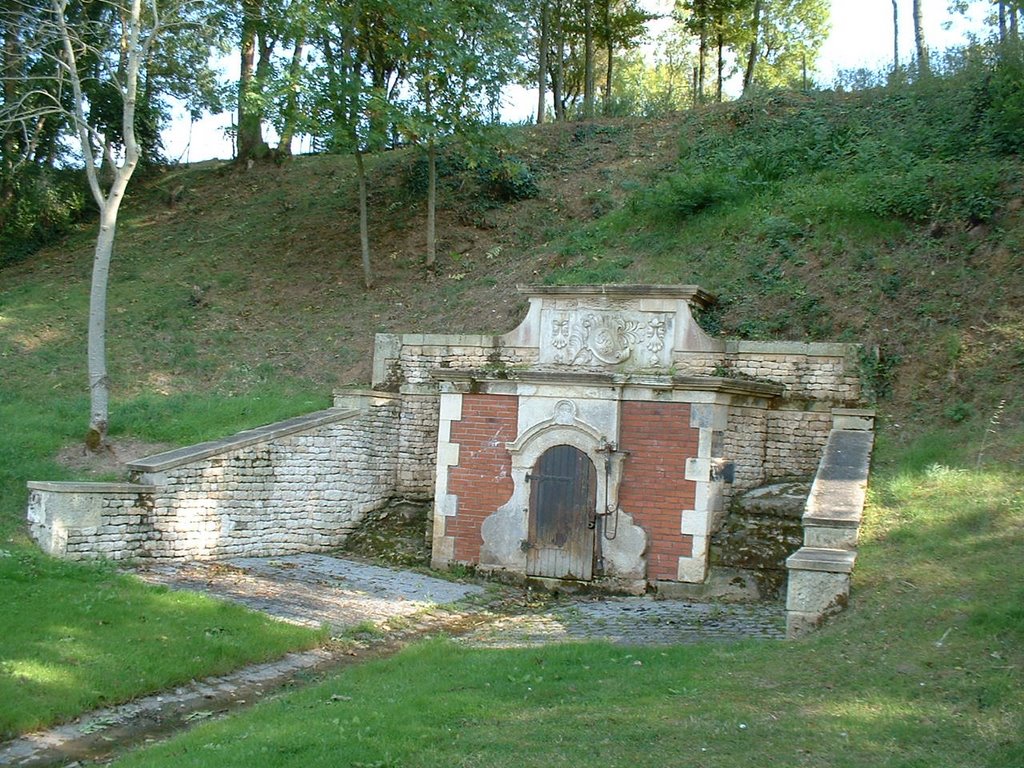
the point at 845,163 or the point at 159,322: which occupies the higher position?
the point at 845,163

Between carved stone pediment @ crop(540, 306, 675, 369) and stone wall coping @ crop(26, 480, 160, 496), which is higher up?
carved stone pediment @ crop(540, 306, 675, 369)

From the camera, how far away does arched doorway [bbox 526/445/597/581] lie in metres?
12.9

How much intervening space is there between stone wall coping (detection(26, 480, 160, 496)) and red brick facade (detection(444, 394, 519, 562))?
13.6 feet

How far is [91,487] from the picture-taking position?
37.8 feet

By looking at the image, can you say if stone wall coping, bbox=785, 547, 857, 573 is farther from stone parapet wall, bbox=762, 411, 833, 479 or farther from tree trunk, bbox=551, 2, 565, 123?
tree trunk, bbox=551, 2, 565, 123

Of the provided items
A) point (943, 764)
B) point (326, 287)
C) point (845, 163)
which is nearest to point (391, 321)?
point (326, 287)

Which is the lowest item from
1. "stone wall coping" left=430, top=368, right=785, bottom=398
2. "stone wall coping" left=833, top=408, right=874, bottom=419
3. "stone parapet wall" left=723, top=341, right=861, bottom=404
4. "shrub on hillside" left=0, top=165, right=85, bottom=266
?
"stone wall coping" left=833, top=408, right=874, bottom=419

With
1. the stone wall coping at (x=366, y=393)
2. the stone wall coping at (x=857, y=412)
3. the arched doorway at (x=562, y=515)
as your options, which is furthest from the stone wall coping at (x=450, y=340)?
the stone wall coping at (x=857, y=412)

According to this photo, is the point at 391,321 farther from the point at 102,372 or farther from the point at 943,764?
the point at 943,764

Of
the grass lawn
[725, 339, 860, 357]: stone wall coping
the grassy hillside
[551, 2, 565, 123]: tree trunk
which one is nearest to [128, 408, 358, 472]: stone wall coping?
→ the grassy hillside

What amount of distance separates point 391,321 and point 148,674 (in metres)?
11.0

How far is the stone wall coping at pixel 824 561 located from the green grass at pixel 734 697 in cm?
26

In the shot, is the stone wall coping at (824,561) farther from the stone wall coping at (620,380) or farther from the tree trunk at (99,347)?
the tree trunk at (99,347)

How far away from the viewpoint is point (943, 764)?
16.1 feet
